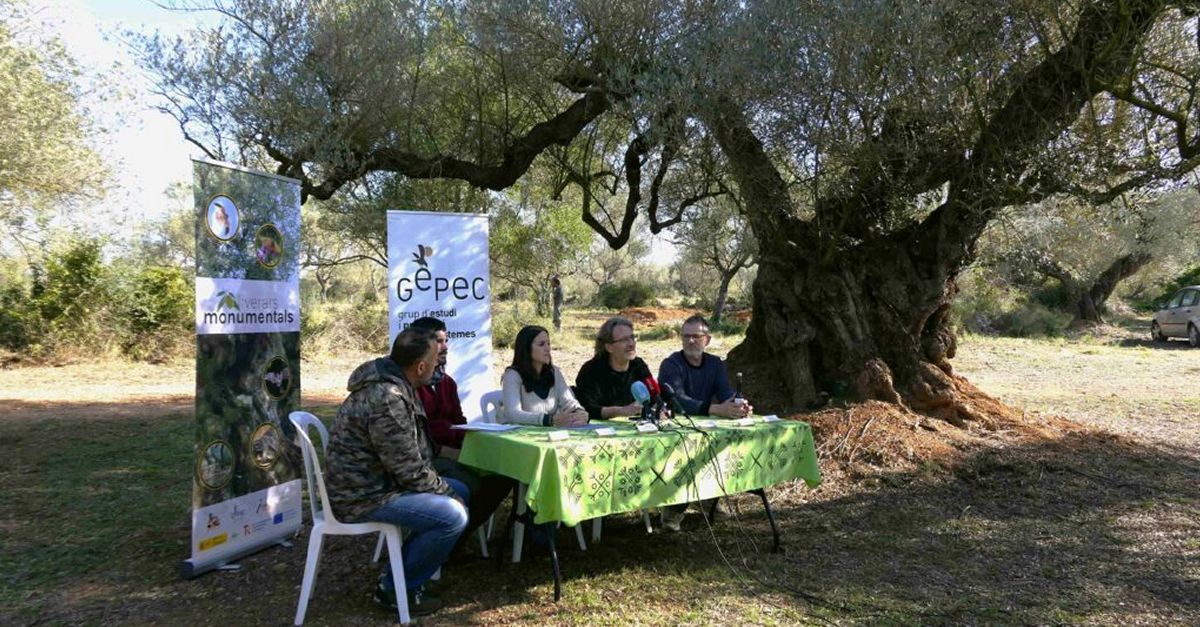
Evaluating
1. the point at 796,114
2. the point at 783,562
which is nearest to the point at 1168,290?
the point at 796,114

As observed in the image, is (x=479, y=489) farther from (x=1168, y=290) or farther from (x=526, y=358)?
(x=1168, y=290)

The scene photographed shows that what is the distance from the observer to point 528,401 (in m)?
4.88

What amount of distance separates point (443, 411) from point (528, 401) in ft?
1.76

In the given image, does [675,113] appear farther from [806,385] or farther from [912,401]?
[912,401]

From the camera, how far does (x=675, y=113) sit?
6.15 m

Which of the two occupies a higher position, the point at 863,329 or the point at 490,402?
the point at 863,329

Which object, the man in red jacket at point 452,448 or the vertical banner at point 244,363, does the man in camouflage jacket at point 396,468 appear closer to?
the man in red jacket at point 452,448

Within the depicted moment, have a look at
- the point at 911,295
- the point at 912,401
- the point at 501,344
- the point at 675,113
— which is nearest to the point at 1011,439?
the point at 912,401

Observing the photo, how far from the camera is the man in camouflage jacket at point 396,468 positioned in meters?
3.62

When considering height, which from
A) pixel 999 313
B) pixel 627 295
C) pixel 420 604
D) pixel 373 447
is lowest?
pixel 420 604

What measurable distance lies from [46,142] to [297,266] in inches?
218

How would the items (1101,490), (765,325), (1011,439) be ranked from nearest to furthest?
1. (1101,490)
2. (1011,439)
3. (765,325)

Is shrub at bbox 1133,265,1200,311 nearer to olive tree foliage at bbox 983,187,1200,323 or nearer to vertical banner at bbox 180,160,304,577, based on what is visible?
olive tree foliage at bbox 983,187,1200,323

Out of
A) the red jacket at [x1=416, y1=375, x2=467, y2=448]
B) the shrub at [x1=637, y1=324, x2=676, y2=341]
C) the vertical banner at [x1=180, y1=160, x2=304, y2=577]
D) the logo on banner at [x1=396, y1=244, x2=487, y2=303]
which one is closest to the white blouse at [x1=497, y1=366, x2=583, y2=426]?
the red jacket at [x1=416, y1=375, x2=467, y2=448]
